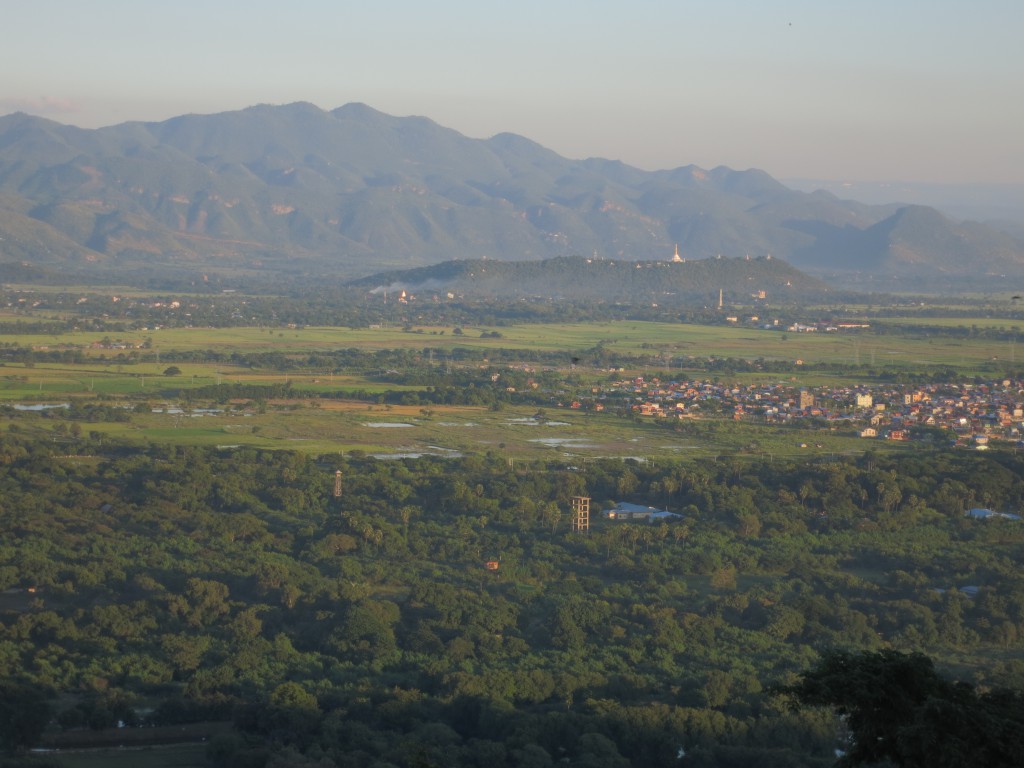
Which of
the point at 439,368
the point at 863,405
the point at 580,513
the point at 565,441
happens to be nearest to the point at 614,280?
the point at 439,368

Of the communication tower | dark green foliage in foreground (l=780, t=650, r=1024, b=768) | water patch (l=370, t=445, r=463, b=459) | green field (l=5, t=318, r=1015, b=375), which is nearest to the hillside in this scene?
green field (l=5, t=318, r=1015, b=375)

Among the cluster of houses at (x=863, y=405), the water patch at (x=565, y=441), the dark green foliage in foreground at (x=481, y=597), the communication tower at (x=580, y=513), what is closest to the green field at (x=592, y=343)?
the cluster of houses at (x=863, y=405)

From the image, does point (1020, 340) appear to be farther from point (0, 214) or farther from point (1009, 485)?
point (0, 214)

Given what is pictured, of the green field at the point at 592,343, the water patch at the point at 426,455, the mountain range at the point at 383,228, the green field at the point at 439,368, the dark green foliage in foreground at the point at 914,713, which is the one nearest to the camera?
the dark green foliage in foreground at the point at 914,713

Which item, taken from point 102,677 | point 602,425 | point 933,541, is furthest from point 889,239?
point 102,677

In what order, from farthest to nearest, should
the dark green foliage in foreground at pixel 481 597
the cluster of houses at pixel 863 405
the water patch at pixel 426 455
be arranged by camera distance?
the cluster of houses at pixel 863 405, the water patch at pixel 426 455, the dark green foliage in foreground at pixel 481 597

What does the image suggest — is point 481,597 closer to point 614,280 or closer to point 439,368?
point 439,368

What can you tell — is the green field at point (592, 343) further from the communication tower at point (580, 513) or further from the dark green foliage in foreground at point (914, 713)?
the dark green foliage in foreground at point (914, 713)
